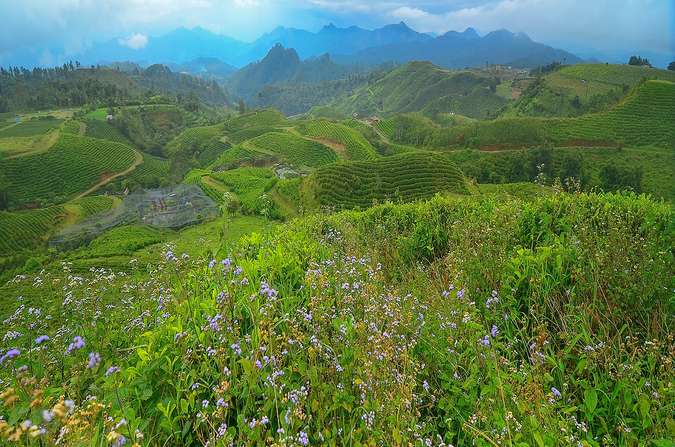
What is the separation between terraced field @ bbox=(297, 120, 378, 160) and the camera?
328 feet

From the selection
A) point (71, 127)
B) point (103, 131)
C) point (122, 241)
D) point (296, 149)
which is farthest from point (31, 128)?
point (122, 241)

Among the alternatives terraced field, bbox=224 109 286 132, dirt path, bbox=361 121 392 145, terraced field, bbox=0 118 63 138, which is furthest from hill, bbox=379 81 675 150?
terraced field, bbox=0 118 63 138

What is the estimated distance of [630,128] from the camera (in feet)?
265

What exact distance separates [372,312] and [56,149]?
402 ft

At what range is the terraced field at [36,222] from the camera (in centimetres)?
6411

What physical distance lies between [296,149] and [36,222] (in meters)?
58.1

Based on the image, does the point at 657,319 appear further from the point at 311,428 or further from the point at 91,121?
the point at 91,121

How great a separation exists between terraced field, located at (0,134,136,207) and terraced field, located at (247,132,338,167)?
1533 inches

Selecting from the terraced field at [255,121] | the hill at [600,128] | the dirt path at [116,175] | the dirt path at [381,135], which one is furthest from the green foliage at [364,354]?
the terraced field at [255,121]

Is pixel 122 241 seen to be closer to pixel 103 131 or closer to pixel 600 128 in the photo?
pixel 103 131

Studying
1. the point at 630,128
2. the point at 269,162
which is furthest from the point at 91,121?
the point at 630,128

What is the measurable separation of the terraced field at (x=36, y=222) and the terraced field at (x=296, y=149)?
42.3 m

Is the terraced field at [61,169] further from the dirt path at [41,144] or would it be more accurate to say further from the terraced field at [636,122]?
the terraced field at [636,122]

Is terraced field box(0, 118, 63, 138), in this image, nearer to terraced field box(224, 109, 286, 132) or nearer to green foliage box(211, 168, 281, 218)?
terraced field box(224, 109, 286, 132)
